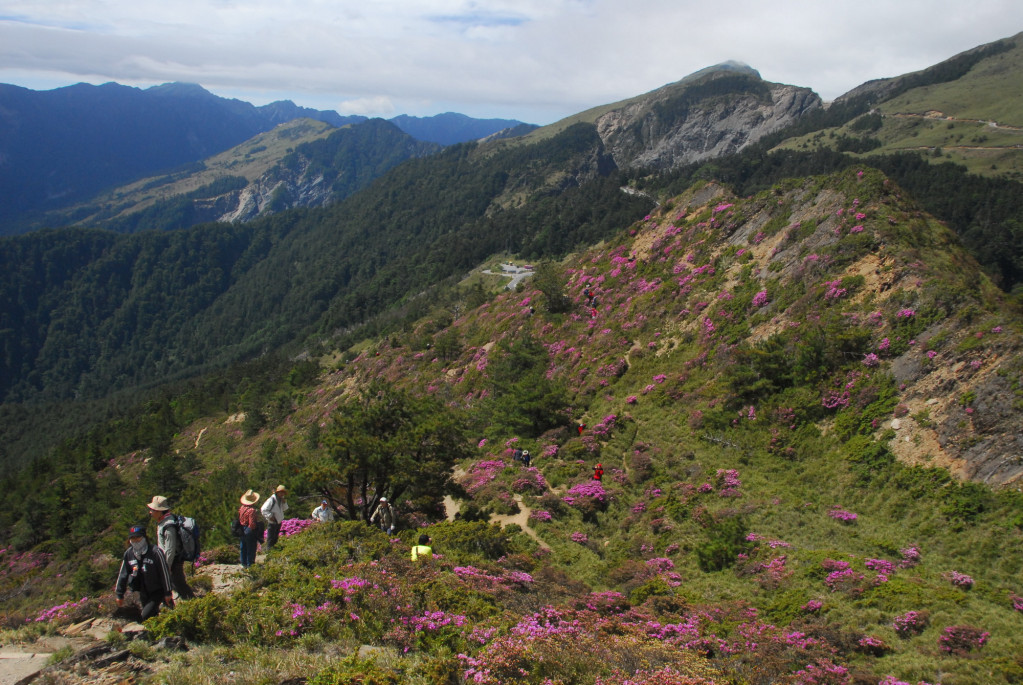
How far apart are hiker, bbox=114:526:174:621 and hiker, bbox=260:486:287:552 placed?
4295 millimetres

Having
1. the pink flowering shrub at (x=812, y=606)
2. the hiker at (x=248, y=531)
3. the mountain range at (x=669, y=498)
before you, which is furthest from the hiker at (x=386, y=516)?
the pink flowering shrub at (x=812, y=606)

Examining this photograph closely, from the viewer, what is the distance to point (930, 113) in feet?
493

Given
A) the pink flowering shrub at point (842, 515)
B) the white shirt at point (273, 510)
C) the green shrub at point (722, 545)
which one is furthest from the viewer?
the pink flowering shrub at point (842, 515)

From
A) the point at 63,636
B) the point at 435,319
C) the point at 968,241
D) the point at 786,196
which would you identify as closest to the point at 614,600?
the point at 63,636

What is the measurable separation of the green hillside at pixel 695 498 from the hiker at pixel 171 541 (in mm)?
978

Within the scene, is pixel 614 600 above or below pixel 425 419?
below

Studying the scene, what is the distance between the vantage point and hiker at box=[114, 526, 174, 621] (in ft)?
27.2

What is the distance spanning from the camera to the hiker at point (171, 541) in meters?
8.87

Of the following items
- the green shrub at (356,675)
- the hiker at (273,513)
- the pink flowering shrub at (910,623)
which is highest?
the green shrub at (356,675)

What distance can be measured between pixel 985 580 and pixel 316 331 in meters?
149

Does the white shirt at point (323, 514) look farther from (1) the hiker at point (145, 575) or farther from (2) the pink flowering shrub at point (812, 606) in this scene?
(2) the pink flowering shrub at point (812, 606)

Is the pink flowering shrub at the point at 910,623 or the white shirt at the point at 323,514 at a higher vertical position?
the white shirt at the point at 323,514

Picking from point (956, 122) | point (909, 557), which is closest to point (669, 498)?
point (909, 557)

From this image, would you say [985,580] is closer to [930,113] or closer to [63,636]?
[63,636]
